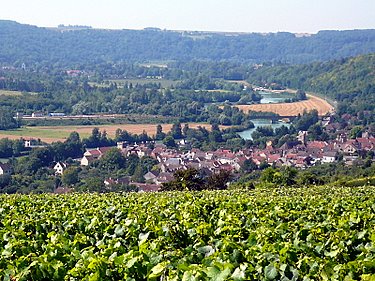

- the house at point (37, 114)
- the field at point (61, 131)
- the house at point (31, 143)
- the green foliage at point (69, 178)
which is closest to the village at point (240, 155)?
the green foliage at point (69, 178)

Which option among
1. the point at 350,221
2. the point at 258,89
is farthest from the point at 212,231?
the point at 258,89

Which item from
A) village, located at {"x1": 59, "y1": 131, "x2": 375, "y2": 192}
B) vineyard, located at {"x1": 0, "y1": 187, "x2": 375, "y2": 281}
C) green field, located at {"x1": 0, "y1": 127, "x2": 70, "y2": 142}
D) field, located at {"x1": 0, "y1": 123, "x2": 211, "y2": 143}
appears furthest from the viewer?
field, located at {"x1": 0, "y1": 123, "x2": 211, "y2": 143}

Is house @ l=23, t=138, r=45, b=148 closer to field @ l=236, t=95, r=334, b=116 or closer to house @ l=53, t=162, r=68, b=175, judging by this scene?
house @ l=53, t=162, r=68, b=175

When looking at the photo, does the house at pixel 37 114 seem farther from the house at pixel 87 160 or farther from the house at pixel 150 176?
the house at pixel 150 176

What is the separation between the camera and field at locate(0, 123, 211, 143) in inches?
3560

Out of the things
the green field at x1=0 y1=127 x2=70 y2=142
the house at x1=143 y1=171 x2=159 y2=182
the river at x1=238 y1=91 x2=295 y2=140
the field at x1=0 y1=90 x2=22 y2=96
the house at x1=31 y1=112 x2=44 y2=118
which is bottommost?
the river at x1=238 y1=91 x2=295 y2=140

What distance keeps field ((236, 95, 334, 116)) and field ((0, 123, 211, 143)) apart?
2146 centimetres

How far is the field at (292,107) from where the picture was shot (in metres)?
129

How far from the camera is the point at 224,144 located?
97250 mm

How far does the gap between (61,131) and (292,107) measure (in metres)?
54.7

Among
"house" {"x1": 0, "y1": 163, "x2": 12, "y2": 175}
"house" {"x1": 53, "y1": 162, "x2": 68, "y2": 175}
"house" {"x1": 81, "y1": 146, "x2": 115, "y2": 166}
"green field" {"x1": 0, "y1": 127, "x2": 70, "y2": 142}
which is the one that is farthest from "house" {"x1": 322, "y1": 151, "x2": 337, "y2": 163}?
"house" {"x1": 0, "y1": 163, "x2": 12, "y2": 175}

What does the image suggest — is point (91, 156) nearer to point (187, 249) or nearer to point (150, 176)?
point (150, 176)

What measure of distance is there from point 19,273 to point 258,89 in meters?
182

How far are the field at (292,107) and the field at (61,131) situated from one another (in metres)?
21.5
